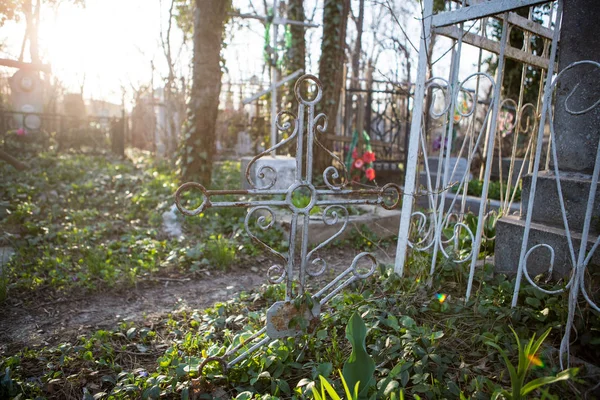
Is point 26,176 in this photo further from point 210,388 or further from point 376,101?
point 376,101

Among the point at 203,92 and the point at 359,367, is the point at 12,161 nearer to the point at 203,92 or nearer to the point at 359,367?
the point at 203,92

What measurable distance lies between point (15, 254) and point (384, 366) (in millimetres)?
3457

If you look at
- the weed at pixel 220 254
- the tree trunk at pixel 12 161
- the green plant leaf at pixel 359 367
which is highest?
the tree trunk at pixel 12 161

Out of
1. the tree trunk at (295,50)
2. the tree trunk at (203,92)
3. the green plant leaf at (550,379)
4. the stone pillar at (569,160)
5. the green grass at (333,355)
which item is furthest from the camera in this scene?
the tree trunk at (295,50)

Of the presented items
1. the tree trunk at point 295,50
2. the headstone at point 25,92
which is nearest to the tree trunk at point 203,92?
the tree trunk at point 295,50

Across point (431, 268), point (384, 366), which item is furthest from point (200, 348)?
point (431, 268)

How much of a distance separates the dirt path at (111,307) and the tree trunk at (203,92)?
109 inches

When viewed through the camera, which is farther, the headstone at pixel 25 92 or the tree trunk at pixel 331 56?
the headstone at pixel 25 92

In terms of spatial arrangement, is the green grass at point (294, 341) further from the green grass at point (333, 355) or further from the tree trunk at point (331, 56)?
the tree trunk at point (331, 56)

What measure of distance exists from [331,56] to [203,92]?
7.33ft

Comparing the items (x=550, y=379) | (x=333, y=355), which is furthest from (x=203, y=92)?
(x=550, y=379)

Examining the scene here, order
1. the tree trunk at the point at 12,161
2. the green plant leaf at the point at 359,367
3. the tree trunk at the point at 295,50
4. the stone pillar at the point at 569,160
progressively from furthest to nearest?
1. the tree trunk at the point at 295,50
2. the tree trunk at the point at 12,161
3. the stone pillar at the point at 569,160
4. the green plant leaf at the point at 359,367

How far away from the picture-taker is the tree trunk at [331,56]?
6.77 m

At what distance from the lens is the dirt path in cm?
253
